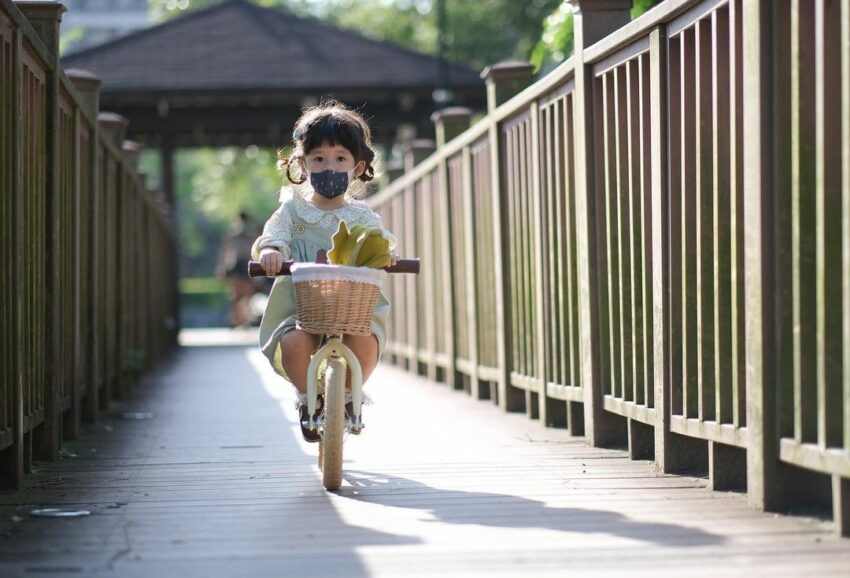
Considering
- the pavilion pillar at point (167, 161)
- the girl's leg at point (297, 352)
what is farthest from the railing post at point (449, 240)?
the pavilion pillar at point (167, 161)

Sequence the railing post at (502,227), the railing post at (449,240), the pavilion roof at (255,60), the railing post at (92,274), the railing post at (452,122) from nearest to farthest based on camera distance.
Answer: the railing post at (92,274)
the railing post at (502,227)
the railing post at (449,240)
the railing post at (452,122)
the pavilion roof at (255,60)

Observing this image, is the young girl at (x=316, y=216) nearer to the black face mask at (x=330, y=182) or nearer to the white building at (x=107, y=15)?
the black face mask at (x=330, y=182)

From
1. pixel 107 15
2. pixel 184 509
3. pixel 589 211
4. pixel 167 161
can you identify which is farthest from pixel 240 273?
pixel 107 15

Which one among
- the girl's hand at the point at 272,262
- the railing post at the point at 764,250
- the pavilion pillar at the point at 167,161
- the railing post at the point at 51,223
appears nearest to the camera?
the railing post at the point at 764,250

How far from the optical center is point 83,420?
340 inches

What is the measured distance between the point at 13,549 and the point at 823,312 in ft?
7.46

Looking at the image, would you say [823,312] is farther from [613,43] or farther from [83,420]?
[83,420]

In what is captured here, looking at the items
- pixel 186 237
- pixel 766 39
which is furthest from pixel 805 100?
pixel 186 237

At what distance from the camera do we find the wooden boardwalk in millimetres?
4008

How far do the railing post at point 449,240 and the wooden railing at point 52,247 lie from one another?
2279mm

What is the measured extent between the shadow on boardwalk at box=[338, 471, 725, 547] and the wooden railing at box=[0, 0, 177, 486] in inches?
52.4

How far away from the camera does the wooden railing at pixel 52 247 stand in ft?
18.6

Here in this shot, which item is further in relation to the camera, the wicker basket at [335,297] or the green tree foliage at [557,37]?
the green tree foliage at [557,37]

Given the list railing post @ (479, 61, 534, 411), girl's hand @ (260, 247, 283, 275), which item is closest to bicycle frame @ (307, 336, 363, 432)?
girl's hand @ (260, 247, 283, 275)
